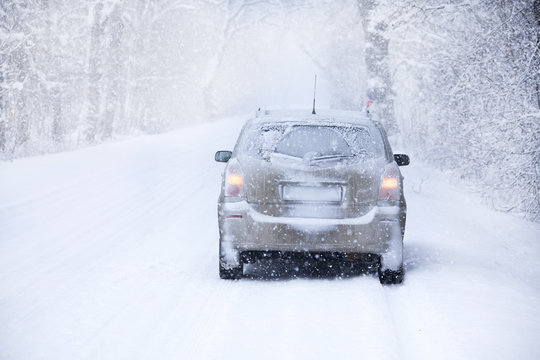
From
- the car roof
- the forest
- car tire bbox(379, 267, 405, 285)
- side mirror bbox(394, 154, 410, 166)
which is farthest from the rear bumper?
the forest

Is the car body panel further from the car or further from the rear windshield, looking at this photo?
the rear windshield

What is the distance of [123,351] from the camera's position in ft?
12.7

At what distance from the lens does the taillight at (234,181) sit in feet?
17.6

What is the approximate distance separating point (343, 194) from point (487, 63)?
6.26m

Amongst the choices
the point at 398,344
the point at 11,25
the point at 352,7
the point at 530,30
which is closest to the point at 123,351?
the point at 398,344

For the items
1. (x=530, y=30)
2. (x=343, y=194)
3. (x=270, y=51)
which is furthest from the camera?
(x=270, y=51)

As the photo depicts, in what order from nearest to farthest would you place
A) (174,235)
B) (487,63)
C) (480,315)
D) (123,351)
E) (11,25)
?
(123,351)
(480,315)
(174,235)
(487,63)
(11,25)

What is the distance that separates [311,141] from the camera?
5.53m

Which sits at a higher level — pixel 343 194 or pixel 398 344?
pixel 343 194

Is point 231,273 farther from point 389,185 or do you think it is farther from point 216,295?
point 389,185

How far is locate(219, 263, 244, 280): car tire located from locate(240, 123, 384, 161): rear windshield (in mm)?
1140

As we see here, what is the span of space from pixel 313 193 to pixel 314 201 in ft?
0.25

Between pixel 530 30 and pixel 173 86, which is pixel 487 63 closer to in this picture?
pixel 530 30

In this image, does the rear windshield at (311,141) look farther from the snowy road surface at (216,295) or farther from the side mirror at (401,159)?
the snowy road surface at (216,295)
